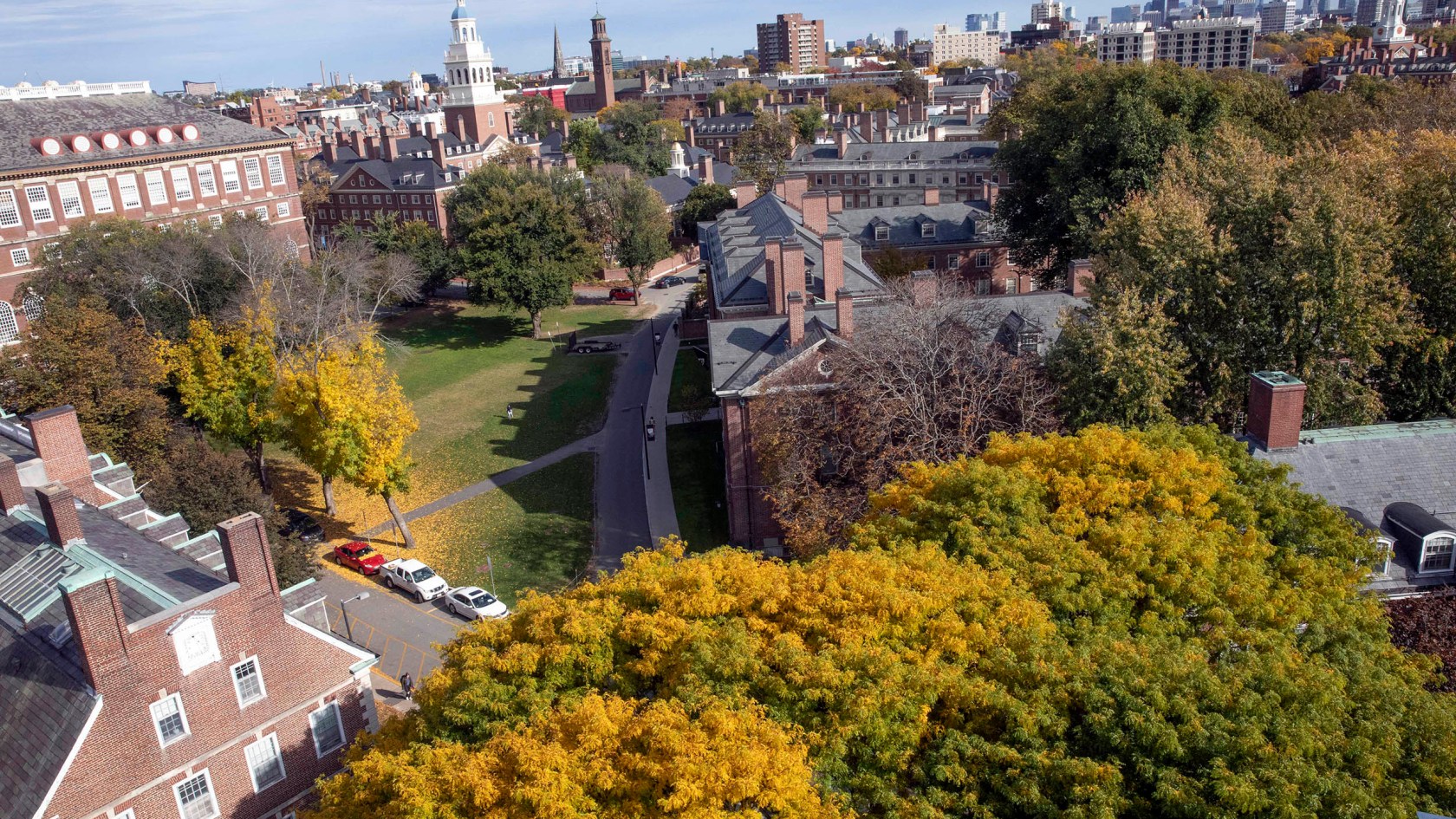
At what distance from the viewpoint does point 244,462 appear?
35438mm

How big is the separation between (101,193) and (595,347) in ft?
100

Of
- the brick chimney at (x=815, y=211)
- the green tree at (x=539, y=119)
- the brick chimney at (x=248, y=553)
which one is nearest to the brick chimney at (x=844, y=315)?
the brick chimney at (x=815, y=211)

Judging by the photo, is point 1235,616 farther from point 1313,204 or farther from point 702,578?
point 1313,204

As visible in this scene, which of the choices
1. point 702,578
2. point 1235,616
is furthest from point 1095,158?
point 702,578

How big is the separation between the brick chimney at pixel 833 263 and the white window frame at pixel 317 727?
27.0m

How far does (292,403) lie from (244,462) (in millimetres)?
2674

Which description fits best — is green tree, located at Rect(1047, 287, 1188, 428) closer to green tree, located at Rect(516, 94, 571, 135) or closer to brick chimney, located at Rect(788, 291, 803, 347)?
brick chimney, located at Rect(788, 291, 803, 347)

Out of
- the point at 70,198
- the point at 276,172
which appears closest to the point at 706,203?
the point at 276,172

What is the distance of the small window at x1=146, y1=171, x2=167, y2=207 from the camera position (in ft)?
203

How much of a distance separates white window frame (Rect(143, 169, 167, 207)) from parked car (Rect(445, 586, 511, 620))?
142 feet

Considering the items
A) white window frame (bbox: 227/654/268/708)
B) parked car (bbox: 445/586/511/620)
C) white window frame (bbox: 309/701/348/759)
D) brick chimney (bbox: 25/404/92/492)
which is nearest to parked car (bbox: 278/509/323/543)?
parked car (bbox: 445/586/511/620)

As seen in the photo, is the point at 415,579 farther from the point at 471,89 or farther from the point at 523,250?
the point at 471,89

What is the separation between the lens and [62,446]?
2534 centimetres

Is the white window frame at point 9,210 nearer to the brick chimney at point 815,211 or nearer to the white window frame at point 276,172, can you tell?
the white window frame at point 276,172
